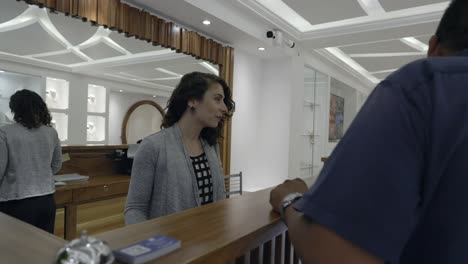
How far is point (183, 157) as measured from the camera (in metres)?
1.36

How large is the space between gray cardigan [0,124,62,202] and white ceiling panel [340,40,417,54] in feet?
13.0

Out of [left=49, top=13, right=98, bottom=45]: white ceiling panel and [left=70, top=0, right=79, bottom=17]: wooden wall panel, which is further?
[left=49, top=13, right=98, bottom=45]: white ceiling panel

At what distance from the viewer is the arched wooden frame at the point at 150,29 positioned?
2.12 meters

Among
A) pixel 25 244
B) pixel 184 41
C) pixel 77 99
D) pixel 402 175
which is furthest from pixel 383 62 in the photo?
pixel 25 244

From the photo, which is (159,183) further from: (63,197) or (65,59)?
(65,59)

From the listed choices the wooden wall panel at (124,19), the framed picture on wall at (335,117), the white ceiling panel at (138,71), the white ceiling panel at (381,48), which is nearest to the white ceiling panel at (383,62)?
the white ceiling panel at (381,48)

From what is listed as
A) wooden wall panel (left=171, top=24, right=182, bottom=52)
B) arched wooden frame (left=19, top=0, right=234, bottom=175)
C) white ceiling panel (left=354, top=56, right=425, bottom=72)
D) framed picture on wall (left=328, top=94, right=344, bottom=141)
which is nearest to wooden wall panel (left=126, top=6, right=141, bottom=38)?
arched wooden frame (left=19, top=0, right=234, bottom=175)

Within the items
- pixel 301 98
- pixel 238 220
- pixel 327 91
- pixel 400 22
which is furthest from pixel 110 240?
pixel 327 91

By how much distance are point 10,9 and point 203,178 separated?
1.79m

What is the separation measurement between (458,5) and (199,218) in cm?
70

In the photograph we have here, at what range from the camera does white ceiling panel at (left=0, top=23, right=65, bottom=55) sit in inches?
82.3

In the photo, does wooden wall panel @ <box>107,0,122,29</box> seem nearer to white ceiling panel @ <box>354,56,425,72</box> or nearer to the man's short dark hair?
the man's short dark hair

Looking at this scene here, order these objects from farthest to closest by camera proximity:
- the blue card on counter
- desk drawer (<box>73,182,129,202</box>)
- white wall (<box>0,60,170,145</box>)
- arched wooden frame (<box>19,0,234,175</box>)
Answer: desk drawer (<box>73,182,129,202</box>), white wall (<box>0,60,170,145</box>), arched wooden frame (<box>19,0,234,175</box>), the blue card on counter

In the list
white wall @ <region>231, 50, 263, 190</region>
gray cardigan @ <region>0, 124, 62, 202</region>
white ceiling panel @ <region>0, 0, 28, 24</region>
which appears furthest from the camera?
white wall @ <region>231, 50, 263, 190</region>
